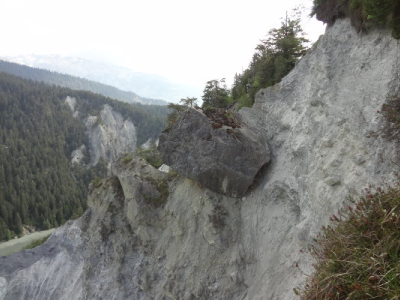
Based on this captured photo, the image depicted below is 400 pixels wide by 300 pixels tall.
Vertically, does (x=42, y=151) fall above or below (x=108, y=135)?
below

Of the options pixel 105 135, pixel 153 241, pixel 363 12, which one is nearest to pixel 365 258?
pixel 363 12

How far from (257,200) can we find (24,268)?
25759 mm

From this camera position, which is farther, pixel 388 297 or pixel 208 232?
pixel 208 232

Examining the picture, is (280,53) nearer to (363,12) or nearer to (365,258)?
(363,12)

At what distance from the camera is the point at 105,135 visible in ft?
453

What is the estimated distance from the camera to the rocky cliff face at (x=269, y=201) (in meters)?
8.75

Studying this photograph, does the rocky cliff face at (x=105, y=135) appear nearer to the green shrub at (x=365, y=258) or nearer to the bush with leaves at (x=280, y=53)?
the bush with leaves at (x=280, y=53)

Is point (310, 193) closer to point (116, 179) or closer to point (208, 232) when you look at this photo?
point (208, 232)

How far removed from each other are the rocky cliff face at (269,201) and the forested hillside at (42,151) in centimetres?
5411

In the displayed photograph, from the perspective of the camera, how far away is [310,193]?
9.80 m

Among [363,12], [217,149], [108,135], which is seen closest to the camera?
[363,12]

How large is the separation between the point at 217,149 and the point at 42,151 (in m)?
124

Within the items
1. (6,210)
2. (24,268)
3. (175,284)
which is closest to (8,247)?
(6,210)

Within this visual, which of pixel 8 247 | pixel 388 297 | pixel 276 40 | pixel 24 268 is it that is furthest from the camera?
pixel 8 247
